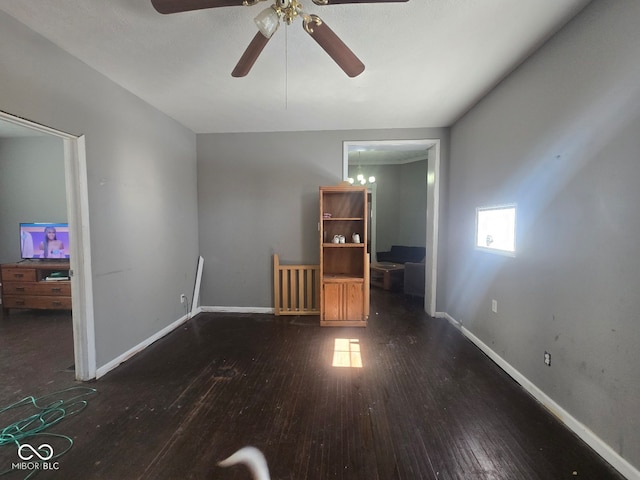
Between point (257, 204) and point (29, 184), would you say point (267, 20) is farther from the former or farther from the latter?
point (29, 184)

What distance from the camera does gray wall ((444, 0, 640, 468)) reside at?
1.28 meters

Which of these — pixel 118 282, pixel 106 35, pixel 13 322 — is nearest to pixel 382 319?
pixel 118 282

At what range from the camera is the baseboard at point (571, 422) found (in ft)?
4.19

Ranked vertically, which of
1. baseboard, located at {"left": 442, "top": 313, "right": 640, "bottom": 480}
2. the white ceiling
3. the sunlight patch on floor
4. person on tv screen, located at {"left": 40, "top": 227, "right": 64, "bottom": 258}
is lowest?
the sunlight patch on floor

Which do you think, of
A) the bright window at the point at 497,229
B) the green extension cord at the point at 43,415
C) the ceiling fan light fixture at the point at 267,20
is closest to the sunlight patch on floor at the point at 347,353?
the bright window at the point at 497,229

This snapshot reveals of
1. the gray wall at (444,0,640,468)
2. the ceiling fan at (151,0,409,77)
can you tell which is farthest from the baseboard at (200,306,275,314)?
the ceiling fan at (151,0,409,77)

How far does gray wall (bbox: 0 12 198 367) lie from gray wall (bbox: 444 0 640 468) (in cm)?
361

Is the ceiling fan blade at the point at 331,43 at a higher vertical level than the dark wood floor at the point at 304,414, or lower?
higher

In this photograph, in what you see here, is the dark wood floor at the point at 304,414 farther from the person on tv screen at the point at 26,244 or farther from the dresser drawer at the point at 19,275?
the person on tv screen at the point at 26,244

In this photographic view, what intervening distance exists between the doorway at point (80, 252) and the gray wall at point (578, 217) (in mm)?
3632

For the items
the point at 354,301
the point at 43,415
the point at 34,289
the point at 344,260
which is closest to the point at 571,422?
the point at 354,301

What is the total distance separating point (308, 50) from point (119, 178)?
2.11m

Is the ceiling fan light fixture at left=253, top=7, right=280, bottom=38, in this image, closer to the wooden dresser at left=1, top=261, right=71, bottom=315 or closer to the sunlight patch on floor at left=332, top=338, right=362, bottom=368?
the sunlight patch on floor at left=332, top=338, right=362, bottom=368

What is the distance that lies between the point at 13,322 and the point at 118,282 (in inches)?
92.0
